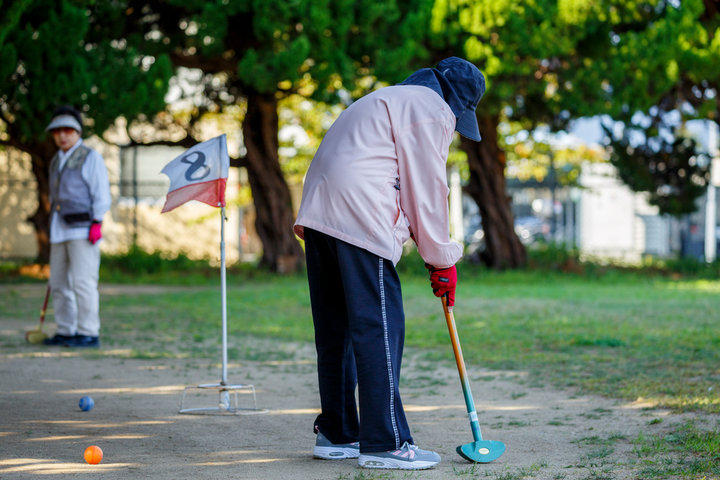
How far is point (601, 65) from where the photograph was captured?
16.1 meters

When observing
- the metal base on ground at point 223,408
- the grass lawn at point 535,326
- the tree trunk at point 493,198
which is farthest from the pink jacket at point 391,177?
the tree trunk at point 493,198

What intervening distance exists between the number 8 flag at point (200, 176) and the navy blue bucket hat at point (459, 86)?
1.87 metres

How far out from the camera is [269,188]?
18.1 m

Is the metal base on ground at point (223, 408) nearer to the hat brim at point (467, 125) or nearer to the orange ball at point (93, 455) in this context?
the orange ball at point (93, 455)

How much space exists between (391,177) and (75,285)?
476 cm

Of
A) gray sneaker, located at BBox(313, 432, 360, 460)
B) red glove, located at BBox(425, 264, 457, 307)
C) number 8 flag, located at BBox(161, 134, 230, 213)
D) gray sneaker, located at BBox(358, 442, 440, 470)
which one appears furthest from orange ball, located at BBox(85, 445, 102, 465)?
number 8 flag, located at BBox(161, 134, 230, 213)

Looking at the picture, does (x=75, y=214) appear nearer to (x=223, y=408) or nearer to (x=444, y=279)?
(x=223, y=408)

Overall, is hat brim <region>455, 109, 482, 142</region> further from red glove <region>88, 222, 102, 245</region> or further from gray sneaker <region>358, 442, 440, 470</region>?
red glove <region>88, 222, 102, 245</region>

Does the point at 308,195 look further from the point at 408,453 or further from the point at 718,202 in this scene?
the point at 718,202

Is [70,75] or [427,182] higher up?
[70,75]

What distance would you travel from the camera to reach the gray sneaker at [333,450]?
4250 mm

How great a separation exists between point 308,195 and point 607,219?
27.2 metres

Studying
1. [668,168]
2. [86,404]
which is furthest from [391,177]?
[668,168]

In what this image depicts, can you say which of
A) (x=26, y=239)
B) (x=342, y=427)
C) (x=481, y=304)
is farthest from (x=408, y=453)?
(x=26, y=239)
